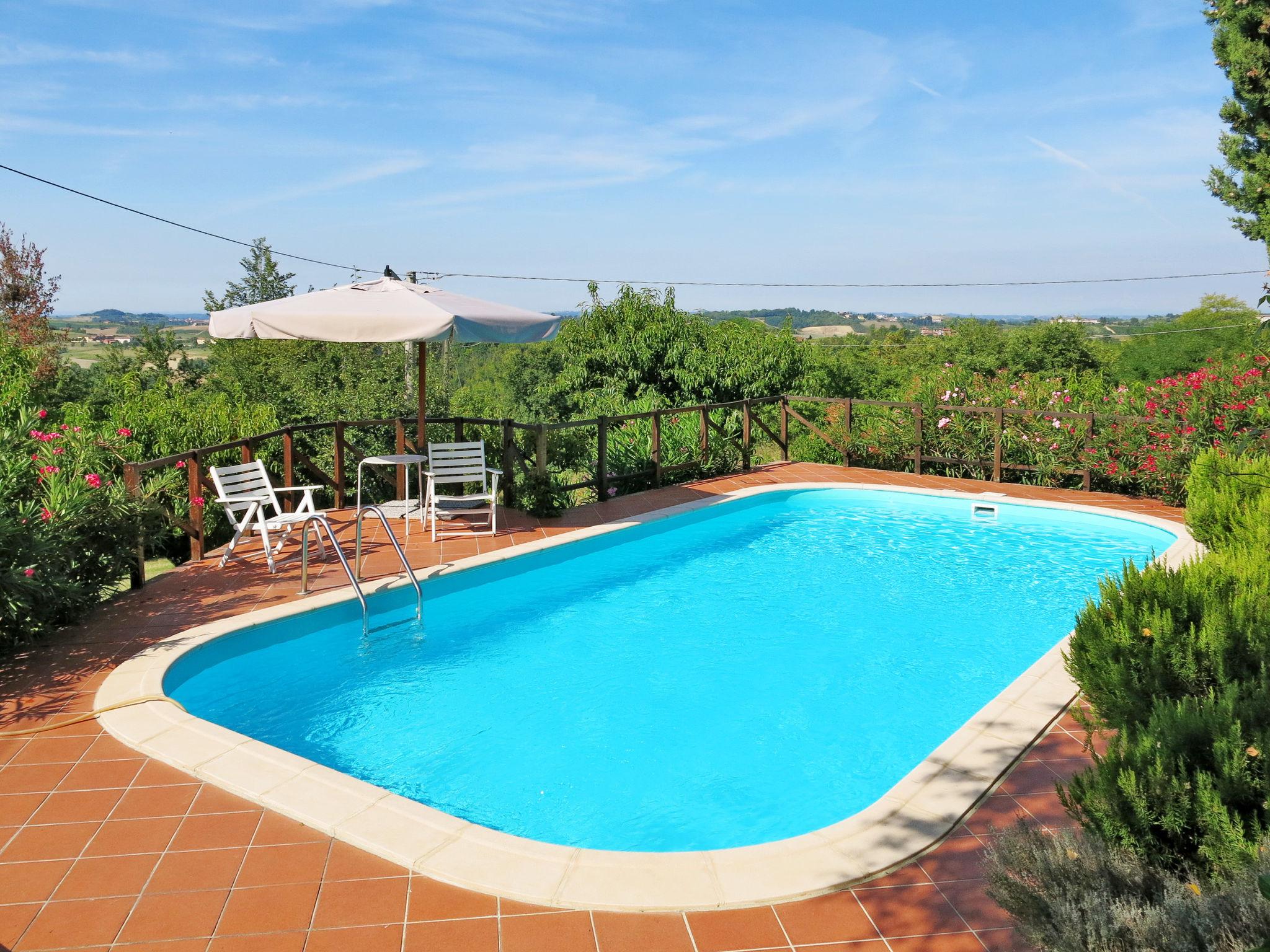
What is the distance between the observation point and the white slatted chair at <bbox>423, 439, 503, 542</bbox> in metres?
8.30

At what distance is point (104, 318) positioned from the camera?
2553 centimetres

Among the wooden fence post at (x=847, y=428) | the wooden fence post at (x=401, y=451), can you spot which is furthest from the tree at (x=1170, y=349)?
the wooden fence post at (x=401, y=451)

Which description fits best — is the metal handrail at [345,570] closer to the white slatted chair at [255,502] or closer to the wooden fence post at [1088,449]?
the white slatted chair at [255,502]

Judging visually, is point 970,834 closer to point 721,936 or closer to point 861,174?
point 721,936

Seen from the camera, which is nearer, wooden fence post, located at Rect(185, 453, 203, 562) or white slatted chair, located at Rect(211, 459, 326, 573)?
white slatted chair, located at Rect(211, 459, 326, 573)

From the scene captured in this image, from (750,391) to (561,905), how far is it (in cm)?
1684

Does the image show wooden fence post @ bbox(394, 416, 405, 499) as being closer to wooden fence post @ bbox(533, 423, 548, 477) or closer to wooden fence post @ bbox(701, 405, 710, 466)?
wooden fence post @ bbox(533, 423, 548, 477)

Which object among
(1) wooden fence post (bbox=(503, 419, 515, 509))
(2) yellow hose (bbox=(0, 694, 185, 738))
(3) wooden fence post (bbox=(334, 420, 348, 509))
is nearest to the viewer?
(2) yellow hose (bbox=(0, 694, 185, 738))

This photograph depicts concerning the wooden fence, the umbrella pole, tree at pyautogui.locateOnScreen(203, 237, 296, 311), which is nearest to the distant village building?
tree at pyautogui.locateOnScreen(203, 237, 296, 311)

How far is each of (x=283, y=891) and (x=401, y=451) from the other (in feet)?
22.0

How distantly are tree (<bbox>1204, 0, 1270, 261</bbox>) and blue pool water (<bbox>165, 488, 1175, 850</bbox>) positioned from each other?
11356mm

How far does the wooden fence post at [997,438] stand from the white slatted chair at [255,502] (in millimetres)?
8158

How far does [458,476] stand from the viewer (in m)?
8.66

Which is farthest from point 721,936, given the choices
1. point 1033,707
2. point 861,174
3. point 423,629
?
point 861,174
